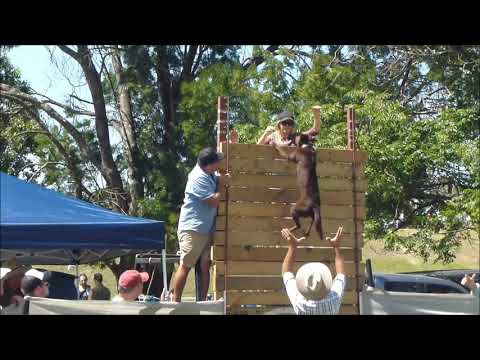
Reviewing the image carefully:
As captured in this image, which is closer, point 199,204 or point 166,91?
point 199,204

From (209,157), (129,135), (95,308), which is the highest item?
(129,135)

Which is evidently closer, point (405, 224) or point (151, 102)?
point (405, 224)

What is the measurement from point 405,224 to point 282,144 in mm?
8569

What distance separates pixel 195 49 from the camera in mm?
17594

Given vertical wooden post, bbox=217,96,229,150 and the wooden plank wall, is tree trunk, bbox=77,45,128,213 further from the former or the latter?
the wooden plank wall

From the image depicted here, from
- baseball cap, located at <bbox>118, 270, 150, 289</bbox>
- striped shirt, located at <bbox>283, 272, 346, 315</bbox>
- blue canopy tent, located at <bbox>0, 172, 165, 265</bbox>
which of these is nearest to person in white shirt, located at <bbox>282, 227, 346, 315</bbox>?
striped shirt, located at <bbox>283, 272, 346, 315</bbox>

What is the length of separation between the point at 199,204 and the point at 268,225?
548 mm

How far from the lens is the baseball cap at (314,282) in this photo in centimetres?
397

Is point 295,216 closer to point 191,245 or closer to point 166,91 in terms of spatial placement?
point 191,245

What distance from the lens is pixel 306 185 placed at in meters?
5.71

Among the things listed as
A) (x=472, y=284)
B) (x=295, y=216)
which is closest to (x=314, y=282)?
(x=472, y=284)
